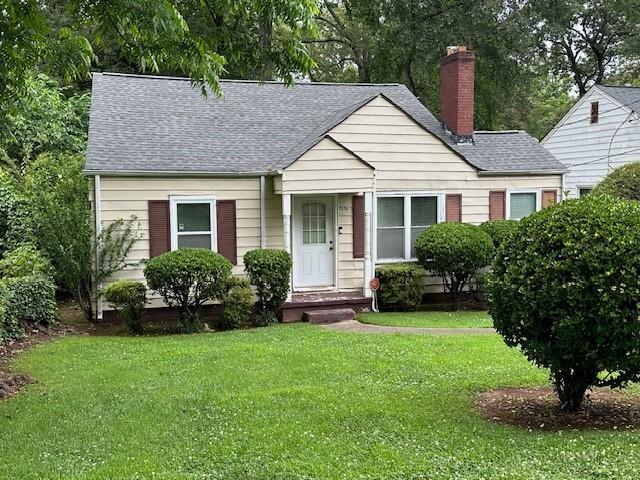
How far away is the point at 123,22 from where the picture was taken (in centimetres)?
516

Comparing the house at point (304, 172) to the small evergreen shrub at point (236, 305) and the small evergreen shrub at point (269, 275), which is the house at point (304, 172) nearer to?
the small evergreen shrub at point (269, 275)

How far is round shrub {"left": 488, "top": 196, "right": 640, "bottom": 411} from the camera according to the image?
5.20 metres

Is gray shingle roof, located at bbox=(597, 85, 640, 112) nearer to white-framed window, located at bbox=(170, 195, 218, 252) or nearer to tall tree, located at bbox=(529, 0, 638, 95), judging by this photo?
tall tree, located at bbox=(529, 0, 638, 95)

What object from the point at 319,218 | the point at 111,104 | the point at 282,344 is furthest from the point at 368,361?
the point at 111,104

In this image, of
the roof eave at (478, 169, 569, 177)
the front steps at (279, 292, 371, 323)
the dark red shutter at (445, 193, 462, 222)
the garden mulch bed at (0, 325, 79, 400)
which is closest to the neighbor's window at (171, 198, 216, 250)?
the front steps at (279, 292, 371, 323)

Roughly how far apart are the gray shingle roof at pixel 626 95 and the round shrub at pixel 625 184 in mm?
5542

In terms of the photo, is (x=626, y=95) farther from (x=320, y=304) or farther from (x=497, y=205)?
(x=320, y=304)

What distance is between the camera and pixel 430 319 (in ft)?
41.3

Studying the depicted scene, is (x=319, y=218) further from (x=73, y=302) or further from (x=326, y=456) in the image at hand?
(x=326, y=456)

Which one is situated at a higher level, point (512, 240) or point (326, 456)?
point (512, 240)

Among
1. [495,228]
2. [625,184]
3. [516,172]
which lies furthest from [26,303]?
[625,184]

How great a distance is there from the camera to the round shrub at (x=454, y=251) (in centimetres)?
1338

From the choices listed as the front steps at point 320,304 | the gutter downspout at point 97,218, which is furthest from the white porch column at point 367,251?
the gutter downspout at point 97,218

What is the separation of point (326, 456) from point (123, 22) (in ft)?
12.7
